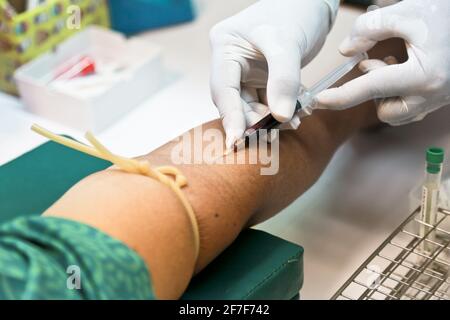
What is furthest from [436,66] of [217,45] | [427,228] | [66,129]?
[66,129]

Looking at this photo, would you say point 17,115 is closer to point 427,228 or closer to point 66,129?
point 66,129

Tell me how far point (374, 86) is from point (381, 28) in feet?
0.35

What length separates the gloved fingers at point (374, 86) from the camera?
1142mm

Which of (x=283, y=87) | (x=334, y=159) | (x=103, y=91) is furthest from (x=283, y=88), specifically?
(x=103, y=91)

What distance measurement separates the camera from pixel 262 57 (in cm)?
120

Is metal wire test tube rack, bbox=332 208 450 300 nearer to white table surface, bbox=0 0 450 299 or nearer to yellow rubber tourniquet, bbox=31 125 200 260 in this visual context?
white table surface, bbox=0 0 450 299

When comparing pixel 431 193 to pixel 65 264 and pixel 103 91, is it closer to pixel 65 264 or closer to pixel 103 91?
pixel 65 264

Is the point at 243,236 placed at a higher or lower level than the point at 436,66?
lower

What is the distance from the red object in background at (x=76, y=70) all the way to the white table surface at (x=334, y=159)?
121mm

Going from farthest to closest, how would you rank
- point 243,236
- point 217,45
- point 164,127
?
point 164,127 < point 217,45 < point 243,236

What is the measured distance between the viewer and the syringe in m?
1.13

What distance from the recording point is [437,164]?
3.65ft

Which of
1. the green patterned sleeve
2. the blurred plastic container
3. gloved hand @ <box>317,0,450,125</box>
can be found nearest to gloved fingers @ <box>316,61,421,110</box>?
gloved hand @ <box>317,0,450,125</box>
